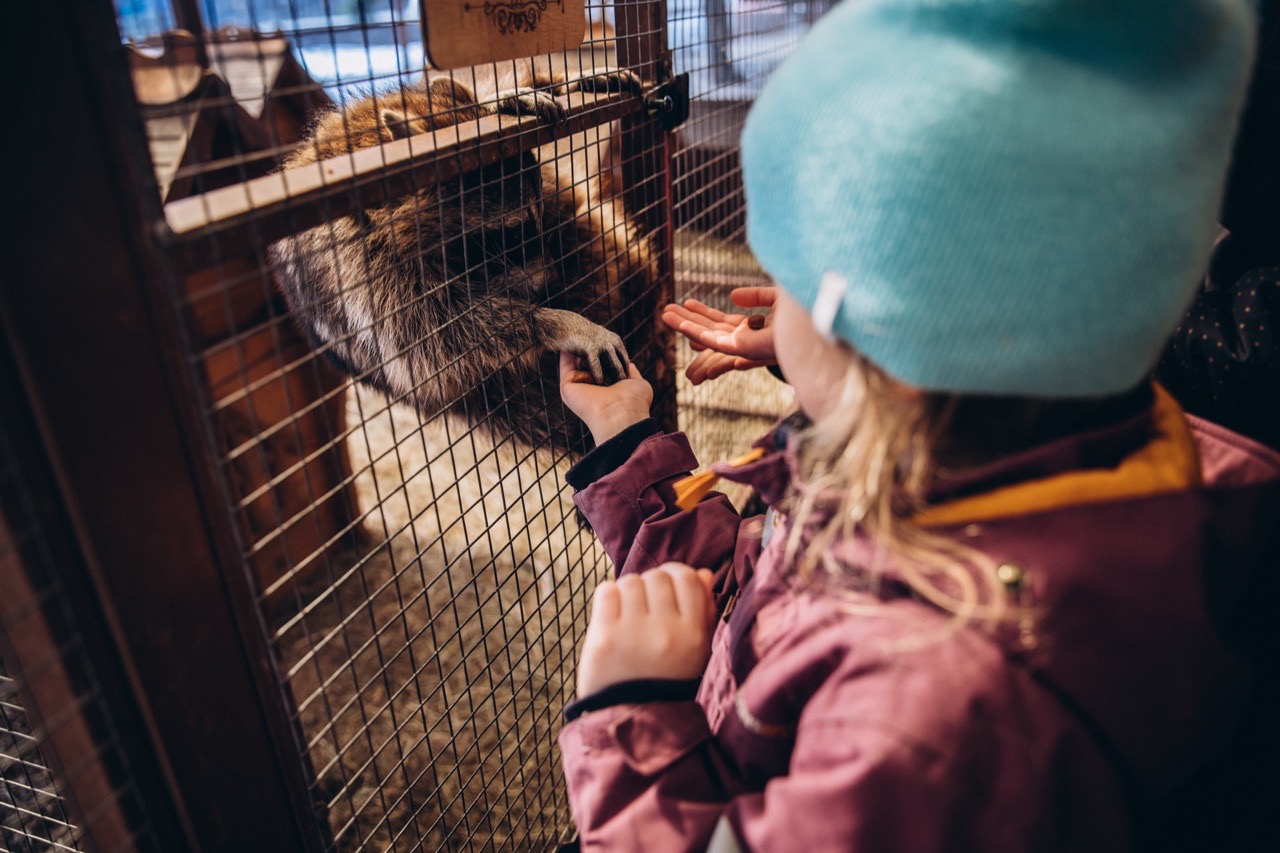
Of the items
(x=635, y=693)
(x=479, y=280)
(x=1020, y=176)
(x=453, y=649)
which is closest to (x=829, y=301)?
(x=1020, y=176)

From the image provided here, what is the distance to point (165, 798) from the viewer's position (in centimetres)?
80

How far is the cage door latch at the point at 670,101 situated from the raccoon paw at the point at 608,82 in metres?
0.05

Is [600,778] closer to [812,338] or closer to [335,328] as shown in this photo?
[812,338]

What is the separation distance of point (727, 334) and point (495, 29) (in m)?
0.55

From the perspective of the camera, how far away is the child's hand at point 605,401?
52.1 inches

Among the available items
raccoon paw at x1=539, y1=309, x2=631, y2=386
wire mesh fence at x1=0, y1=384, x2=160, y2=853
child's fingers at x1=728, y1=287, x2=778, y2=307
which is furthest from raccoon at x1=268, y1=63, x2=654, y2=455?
wire mesh fence at x1=0, y1=384, x2=160, y2=853

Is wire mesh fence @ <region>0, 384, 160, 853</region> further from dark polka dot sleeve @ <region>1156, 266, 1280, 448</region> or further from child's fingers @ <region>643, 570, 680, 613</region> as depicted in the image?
dark polka dot sleeve @ <region>1156, 266, 1280, 448</region>

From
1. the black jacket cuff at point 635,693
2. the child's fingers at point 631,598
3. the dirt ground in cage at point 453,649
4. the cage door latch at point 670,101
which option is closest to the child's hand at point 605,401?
the dirt ground in cage at point 453,649

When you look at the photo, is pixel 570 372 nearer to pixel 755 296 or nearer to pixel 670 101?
pixel 755 296

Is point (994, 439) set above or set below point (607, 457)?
above

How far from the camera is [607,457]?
48.7 inches

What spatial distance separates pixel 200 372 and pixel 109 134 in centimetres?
21

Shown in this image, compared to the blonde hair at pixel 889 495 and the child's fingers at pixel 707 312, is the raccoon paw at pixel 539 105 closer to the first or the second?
the child's fingers at pixel 707 312

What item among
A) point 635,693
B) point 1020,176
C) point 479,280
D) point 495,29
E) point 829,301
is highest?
point 495,29
